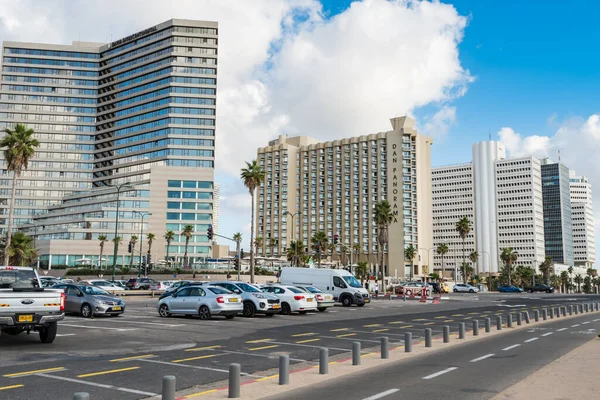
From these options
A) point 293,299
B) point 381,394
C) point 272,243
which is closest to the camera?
point 381,394

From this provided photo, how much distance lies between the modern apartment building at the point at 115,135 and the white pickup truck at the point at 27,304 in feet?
304

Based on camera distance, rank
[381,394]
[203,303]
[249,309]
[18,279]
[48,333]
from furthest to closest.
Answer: [249,309] → [203,303] → [18,279] → [48,333] → [381,394]

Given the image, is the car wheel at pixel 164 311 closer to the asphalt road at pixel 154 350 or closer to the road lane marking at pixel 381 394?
the asphalt road at pixel 154 350

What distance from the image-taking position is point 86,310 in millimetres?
24078

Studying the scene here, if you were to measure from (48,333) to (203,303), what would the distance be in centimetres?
908

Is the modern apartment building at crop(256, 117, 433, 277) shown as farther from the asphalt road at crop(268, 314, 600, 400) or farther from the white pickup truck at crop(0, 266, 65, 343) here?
the white pickup truck at crop(0, 266, 65, 343)

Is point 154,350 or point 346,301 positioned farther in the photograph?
point 346,301

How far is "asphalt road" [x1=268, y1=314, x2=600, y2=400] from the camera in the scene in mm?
9094

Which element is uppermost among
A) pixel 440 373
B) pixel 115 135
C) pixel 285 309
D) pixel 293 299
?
pixel 115 135

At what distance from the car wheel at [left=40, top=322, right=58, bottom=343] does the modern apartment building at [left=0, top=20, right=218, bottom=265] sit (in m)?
92.9

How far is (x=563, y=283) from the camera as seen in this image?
570 ft

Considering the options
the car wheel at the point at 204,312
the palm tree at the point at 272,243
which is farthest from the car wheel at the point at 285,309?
the palm tree at the point at 272,243

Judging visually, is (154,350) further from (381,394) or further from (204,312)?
(204,312)

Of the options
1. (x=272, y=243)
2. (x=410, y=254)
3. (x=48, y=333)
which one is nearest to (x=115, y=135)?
(x=272, y=243)
